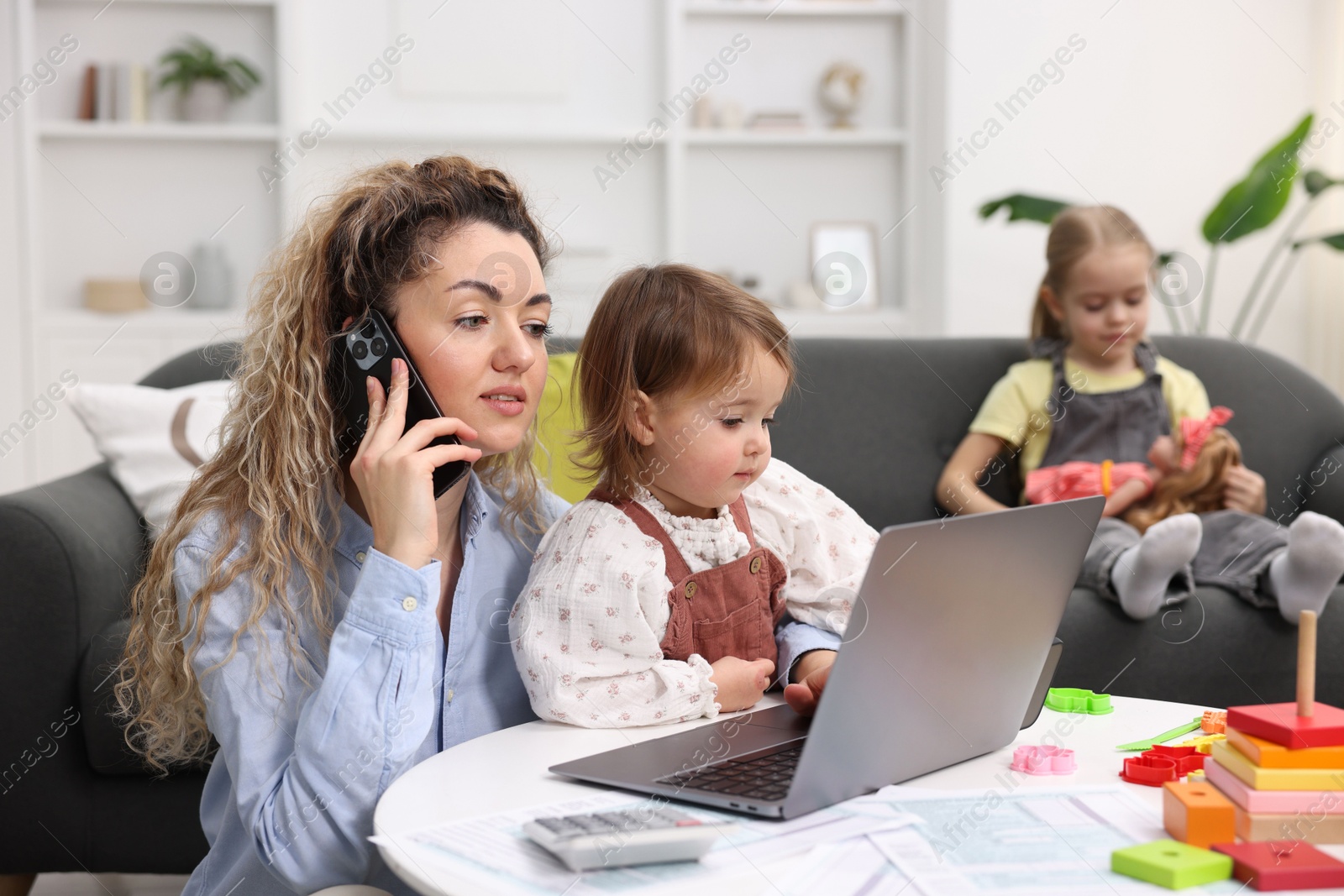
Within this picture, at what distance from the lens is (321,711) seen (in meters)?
0.90

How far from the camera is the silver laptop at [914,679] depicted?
0.71 meters

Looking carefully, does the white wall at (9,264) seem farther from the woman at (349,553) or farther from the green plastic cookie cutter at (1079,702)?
the green plastic cookie cutter at (1079,702)

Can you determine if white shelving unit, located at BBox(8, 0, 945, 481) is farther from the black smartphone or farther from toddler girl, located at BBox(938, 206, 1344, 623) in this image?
the black smartphone

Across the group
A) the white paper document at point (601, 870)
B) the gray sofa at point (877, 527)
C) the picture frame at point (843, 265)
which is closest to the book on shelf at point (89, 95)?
the gray sofa at point (877, 527)

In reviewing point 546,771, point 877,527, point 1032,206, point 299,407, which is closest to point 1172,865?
point 546,771

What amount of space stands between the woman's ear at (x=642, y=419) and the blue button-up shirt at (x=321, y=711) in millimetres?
250

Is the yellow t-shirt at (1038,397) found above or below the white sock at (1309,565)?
above

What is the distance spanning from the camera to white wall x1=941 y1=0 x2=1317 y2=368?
3998 mm

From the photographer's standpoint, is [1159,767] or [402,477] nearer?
[1159,767]

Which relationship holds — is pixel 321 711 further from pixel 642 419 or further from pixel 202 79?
pixel 202 79

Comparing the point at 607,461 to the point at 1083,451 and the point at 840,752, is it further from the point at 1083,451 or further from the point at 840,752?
the point at 1083,451

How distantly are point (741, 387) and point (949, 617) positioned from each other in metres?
0.42

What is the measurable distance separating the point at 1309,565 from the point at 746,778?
1.33 metres

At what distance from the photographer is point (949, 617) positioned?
763 millimetres
